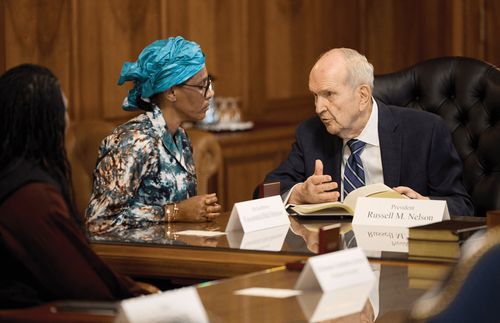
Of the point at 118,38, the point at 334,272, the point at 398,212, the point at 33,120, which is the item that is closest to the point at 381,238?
the point at 398,212

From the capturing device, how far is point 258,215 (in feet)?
12.9

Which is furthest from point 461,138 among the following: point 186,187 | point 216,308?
point 216,308

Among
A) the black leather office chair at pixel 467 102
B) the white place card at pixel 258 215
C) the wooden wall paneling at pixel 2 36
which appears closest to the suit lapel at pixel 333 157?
the black leather office chair at pixel 467 102

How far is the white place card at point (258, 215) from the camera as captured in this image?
3.83 meters

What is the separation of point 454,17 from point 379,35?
92cm

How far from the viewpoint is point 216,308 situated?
2514mm

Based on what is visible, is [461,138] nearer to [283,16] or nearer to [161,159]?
[161,159]

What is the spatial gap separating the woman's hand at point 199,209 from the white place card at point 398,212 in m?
0.48

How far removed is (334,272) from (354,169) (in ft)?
5.99

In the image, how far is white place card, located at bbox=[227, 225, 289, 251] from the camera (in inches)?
139

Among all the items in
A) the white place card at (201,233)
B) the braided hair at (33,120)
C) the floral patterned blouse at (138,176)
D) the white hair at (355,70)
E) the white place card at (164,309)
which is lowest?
the white place card at (201,233)

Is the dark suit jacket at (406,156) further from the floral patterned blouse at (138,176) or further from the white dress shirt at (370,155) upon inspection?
the floral patterned blouse at (138,176)

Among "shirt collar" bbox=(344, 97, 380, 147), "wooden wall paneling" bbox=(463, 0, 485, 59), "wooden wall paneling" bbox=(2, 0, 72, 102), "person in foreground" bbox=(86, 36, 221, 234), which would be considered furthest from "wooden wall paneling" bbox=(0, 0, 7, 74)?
"wooden wall paneling" bbox=(463, 0, 485, 59)

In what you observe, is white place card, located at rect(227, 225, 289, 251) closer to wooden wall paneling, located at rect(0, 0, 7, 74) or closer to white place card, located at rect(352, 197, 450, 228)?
white place card, located at rect(352, 197, 450, 228)
